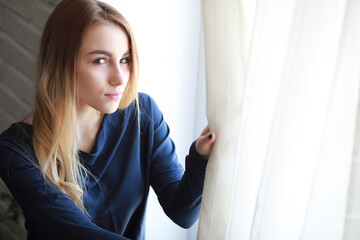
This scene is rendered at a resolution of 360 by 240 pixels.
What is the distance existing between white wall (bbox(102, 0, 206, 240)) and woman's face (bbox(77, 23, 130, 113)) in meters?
0.28

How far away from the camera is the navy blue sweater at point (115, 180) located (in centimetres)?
102

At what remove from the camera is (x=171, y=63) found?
143 cm

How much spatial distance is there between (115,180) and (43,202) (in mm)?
230

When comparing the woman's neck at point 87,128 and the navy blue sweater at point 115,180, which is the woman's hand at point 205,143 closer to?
the navy blue sweater at point 115,180

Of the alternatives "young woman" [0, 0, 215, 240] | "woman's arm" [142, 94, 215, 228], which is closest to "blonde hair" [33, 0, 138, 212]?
"young woman" [0, 0, 215, 240]

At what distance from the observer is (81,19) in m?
1.02

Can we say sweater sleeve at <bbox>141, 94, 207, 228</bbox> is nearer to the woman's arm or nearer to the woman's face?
the woman's arm

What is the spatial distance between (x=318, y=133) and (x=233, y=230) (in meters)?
0.26

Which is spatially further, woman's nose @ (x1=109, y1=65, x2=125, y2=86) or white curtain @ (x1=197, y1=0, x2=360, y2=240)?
woman's nose @ (x1=109, y1=65, x2=125, y2=86)

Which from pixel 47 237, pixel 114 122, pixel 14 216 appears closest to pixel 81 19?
pixel 114 122

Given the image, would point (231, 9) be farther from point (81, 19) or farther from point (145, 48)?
point (145, 48)

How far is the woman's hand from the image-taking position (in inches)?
35.1

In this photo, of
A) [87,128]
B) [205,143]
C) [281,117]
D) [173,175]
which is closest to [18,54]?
[87,128]

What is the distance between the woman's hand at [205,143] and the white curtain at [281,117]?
1.8 inches
